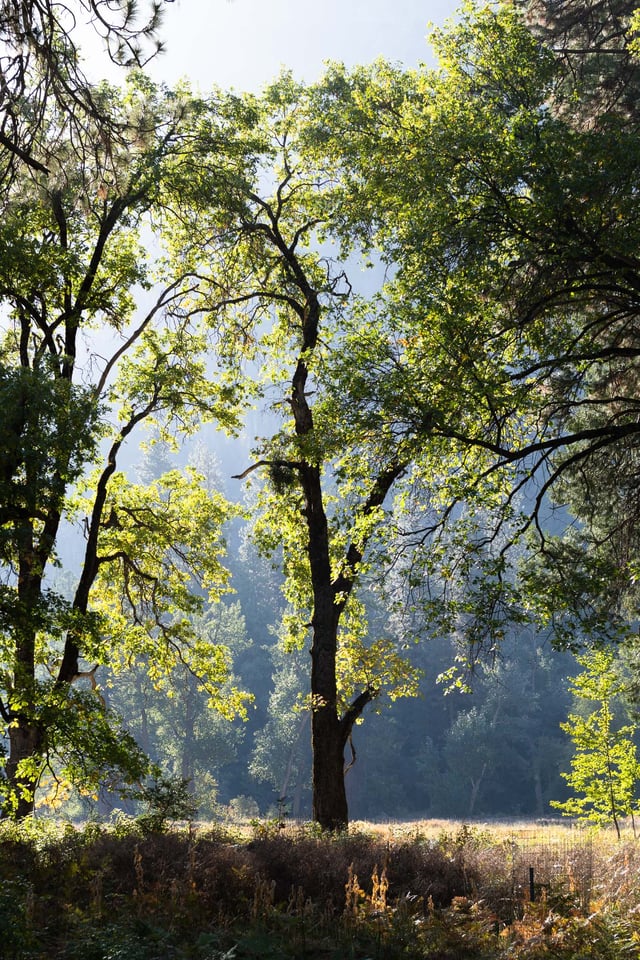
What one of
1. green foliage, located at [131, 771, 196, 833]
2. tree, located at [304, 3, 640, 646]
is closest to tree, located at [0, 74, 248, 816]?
green foliage, located at [131, 771, 196, 833]

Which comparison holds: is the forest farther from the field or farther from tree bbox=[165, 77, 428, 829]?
the field

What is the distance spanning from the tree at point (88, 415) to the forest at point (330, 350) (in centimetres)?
7

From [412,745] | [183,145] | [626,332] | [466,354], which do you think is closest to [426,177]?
[466,354]

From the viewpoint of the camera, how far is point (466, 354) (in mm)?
10500

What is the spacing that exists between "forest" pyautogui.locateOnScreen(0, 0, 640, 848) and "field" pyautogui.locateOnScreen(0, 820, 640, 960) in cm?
162

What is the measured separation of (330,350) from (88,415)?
3600 mm

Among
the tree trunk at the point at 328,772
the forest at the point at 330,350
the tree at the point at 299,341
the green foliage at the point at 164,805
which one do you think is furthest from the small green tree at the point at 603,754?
the green foliage at the point at 164,805

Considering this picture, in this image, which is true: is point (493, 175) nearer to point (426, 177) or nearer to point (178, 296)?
point (426, 177)

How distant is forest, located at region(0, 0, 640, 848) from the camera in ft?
32.9

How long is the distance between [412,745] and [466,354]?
6140 centimetres

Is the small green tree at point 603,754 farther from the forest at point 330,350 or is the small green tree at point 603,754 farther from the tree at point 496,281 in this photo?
the tree at point 496,281

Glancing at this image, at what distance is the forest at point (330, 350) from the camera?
10.0 metres

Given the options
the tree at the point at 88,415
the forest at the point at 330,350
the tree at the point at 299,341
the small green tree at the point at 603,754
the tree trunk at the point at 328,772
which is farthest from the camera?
the small green tree at the point at 603,754

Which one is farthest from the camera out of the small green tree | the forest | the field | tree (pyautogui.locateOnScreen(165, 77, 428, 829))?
the small green tree
